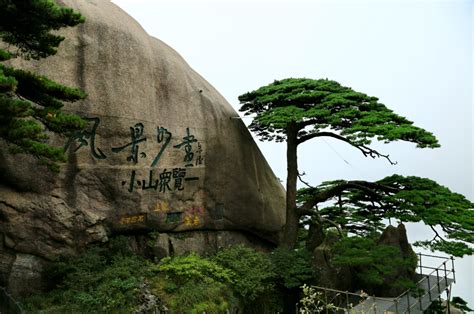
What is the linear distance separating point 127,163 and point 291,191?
560 centimetres

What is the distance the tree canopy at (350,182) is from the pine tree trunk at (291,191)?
32 mm

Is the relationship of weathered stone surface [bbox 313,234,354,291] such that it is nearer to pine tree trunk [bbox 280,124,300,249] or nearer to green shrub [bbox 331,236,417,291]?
green shrub [bbox 331,236,417,291]

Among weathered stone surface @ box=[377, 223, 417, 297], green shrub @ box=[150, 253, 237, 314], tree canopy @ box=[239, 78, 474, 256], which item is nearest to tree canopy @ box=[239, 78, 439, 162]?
tree canopy @ box=[239, 78, 474, 256]

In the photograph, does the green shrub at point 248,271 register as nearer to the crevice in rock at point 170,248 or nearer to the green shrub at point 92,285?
the crevice in rock at point 170,248

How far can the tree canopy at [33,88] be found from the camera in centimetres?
609

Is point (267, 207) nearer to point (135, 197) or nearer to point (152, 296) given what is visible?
point (135, 197)

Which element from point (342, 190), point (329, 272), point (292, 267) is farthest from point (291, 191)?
point (329, 272)

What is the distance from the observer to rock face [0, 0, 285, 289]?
9148 millimetres

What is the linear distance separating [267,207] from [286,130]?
2.77 metres

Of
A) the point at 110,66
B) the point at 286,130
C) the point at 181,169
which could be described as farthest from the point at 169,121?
the point at 286,130

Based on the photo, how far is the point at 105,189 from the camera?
1022 centimetres

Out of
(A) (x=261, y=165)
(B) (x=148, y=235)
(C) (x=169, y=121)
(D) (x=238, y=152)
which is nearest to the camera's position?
(B) (x=148, y=235)

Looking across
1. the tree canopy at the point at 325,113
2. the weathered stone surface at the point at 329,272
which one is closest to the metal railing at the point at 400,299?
the weathered stone surface at the point at 329,272

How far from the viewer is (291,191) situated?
13547 mm
